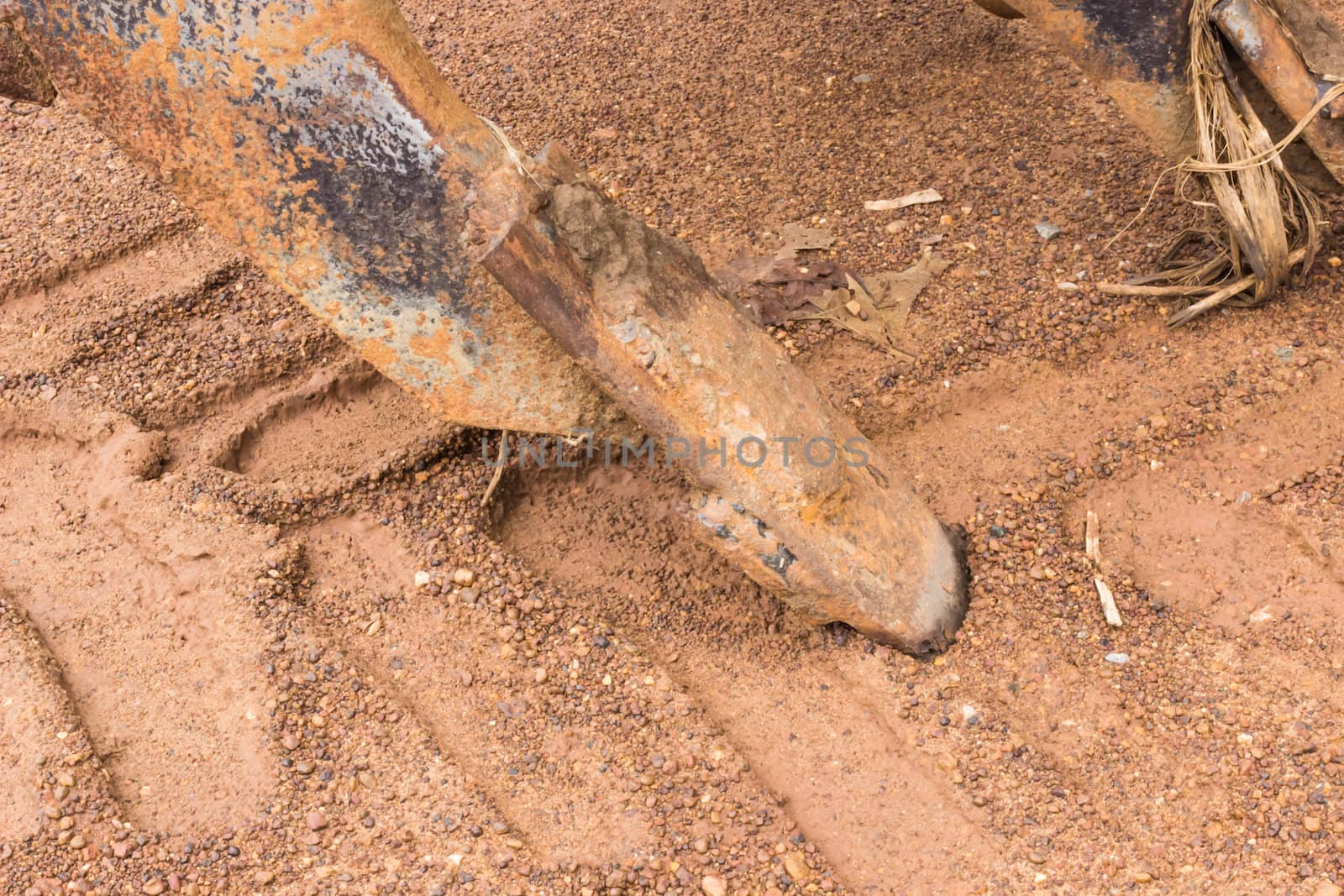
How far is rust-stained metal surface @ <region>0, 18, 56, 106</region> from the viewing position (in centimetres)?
192

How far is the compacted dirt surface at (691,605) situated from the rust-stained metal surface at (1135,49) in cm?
45

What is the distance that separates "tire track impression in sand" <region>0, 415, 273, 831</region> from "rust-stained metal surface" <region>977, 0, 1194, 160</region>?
207 centimetres

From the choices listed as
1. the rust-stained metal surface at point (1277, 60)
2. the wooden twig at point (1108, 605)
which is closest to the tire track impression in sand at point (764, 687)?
the wooden twig at point (1108, 605)

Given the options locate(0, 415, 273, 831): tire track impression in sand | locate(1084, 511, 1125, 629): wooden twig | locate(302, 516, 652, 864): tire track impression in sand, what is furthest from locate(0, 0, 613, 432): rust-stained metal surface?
locate(1084, 511, 1125, 629): wooden twig

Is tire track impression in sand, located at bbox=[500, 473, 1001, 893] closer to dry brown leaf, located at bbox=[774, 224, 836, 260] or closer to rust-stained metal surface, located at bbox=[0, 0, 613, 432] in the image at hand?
rust-stained metal surface, located at bbox=[0, 0, 613, 432]

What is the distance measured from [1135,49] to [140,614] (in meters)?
2.42

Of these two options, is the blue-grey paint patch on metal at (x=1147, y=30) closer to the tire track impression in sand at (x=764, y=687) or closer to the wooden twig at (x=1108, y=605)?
the wooden twig at (x=1108, y=605)

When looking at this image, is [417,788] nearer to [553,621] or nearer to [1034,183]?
[553,621]

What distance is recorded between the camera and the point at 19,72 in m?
1.97

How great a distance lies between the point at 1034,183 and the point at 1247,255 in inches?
29.6

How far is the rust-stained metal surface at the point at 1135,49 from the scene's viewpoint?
2662 millimetres

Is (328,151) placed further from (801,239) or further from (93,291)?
(93,291)

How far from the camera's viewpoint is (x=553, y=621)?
8.27ft

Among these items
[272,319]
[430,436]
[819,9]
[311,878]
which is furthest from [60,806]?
[819,9]
